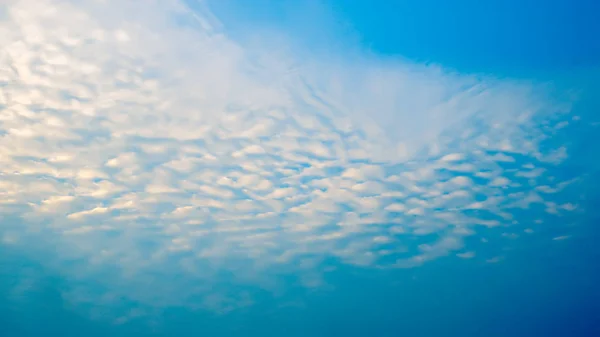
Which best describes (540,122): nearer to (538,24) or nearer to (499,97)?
(499,97)

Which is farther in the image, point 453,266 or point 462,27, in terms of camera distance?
point 453,266

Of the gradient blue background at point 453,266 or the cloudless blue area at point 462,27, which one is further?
the gradient blue background at point 453,266

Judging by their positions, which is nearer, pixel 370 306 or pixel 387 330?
pixel 370 306

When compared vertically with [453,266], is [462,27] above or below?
above

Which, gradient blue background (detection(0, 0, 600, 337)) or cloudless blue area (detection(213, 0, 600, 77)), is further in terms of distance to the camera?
gradient blue background (detection(0, 0, 600, 337))

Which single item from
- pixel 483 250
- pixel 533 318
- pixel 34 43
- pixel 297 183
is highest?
pixel 34 43

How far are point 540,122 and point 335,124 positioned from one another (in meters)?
5.39

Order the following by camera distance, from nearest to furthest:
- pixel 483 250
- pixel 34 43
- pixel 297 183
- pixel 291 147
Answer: pixel 34 43, pixel 291 147, pixel 297 183, pixel 483 250

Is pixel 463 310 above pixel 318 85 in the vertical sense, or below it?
below

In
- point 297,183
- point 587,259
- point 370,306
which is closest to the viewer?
point 297,183

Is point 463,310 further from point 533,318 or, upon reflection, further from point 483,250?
point 483,250

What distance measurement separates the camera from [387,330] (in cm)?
2820

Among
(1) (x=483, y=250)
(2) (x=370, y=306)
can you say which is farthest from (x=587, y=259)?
(2) (x=370, y=306)

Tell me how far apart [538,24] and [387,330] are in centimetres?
2502
